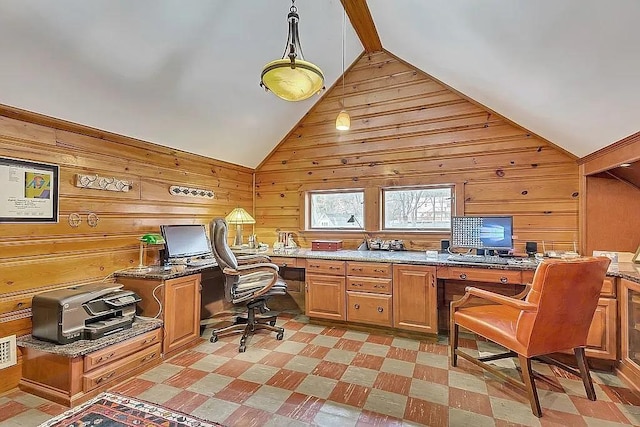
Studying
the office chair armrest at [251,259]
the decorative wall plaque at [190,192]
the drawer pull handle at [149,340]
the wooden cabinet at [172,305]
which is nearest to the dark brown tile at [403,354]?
the office chair armrest at [251,259]

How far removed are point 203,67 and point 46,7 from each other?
3.81ft

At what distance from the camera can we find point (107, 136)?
2951 millimetres

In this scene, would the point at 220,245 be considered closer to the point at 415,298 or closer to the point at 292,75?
the point at 292,75

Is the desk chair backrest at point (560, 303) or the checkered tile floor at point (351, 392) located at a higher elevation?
the desk chair backrest at point (560, 303)

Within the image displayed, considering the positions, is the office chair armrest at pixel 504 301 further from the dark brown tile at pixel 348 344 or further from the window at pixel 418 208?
the window at pixel 418 208

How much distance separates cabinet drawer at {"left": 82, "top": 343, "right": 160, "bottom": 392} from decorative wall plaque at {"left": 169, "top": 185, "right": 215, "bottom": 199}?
1.66 meters

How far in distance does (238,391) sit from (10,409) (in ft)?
4.71

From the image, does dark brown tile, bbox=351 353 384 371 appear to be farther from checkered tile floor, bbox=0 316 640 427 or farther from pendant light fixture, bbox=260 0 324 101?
pendant light fixture, bbox=260 0 324 101

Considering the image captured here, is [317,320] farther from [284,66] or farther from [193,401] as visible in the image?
[284,66]

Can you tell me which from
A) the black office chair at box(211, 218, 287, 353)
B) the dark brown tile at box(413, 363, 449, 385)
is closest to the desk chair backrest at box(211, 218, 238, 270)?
the black office chair at box(211, 218, 287, 353)

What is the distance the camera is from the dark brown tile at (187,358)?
274 cm

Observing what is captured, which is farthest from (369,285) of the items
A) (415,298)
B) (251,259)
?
(251,259)

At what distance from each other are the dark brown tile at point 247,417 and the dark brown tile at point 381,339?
58.1 inches

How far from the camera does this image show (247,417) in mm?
2006
